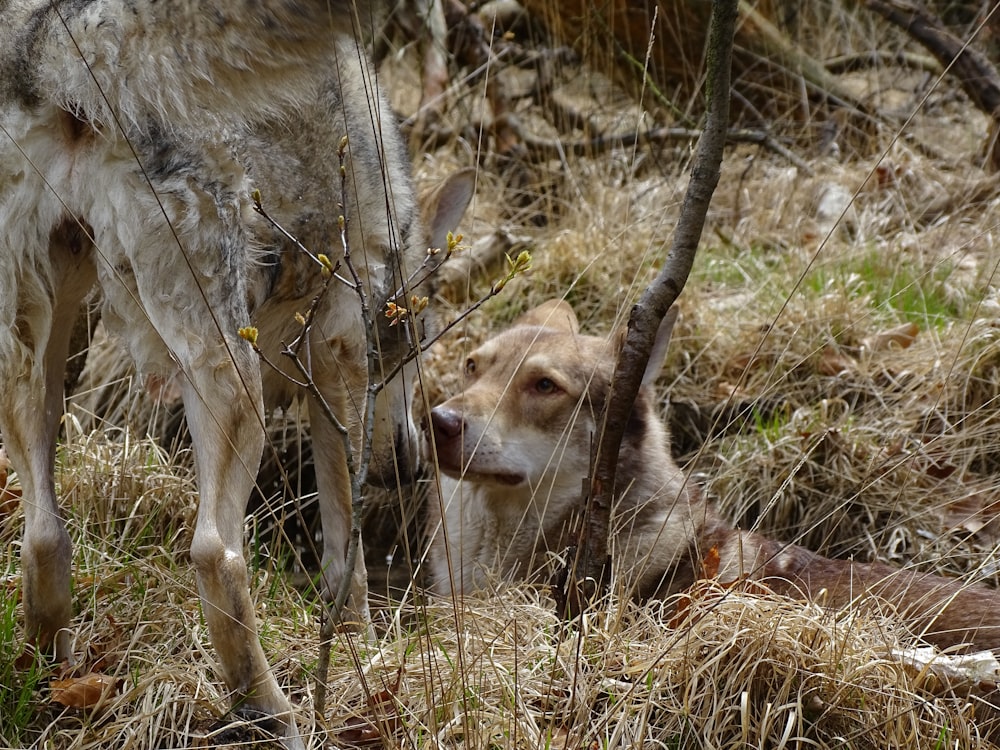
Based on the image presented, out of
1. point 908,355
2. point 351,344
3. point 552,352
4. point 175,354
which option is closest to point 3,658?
point 175,354

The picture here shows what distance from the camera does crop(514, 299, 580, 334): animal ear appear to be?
14.9ft

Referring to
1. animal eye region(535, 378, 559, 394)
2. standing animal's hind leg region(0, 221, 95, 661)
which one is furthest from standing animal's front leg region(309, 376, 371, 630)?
standing animal's hind leg region(0, 221, 95, 661)

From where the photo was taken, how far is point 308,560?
5.38 metres

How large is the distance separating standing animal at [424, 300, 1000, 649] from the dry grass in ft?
0.90

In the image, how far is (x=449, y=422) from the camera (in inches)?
154

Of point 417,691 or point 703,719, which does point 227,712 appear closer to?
point 417,691

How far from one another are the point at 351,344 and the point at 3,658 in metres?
1.40

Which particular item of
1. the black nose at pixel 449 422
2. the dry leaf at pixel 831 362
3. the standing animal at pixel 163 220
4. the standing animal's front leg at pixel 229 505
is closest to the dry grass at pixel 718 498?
the dry leaf at pixel 831 362

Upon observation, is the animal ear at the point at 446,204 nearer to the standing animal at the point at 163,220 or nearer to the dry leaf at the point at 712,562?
the standing animal at the point at 163,220

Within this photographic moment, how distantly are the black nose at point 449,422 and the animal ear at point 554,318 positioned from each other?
26.3 inches

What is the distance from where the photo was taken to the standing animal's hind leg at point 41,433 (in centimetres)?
281

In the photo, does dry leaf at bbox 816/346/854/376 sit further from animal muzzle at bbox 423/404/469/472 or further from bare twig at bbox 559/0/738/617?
bare twig at bbox 559/0/738/617

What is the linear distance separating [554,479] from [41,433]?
180cm

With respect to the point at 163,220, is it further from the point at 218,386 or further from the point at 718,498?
the point at 718,498
